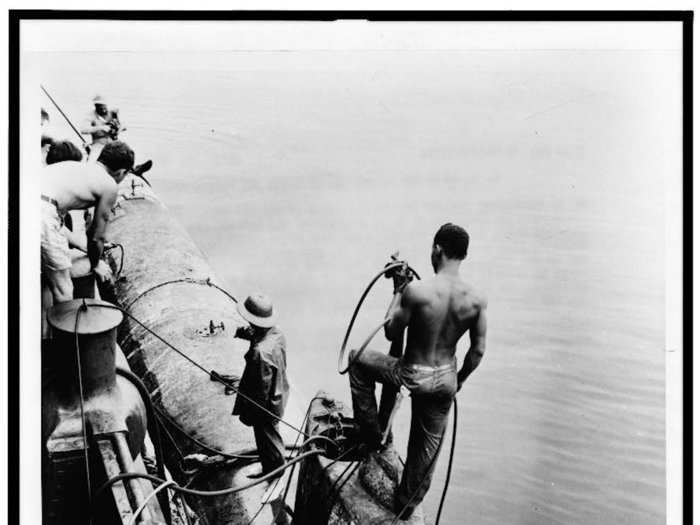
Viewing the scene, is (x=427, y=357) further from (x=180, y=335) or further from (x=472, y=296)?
(x=180, y=335)

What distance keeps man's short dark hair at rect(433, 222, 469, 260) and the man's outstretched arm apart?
0.34m

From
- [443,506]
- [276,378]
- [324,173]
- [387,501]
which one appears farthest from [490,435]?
[324,173]

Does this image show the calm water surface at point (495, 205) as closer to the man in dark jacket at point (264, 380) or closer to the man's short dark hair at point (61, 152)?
the man in dark jacket at point (264, 380)

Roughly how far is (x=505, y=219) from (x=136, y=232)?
8.54 feet

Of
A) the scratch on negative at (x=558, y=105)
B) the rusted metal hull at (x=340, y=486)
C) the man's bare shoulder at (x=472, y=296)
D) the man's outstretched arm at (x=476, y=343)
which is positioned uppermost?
the scratch on negative at (x=558, y=105)

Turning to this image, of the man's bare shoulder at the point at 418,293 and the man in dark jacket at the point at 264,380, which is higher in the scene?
the man's bare shoulder at the point at 418,293

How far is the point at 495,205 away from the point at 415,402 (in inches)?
59.2

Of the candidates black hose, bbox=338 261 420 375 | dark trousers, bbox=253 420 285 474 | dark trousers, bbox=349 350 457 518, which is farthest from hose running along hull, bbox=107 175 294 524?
dark trousers, bbox=349 350 457 518

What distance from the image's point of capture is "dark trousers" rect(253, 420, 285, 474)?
21.9 ft

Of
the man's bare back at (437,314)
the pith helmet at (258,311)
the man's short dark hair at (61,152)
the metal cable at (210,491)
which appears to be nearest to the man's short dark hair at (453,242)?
the man's bare back at (437,314)

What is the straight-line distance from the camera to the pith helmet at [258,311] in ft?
21.7

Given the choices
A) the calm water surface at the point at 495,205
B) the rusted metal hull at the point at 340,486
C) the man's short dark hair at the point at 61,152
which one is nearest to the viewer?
the rusted metal hull at the point at 340,486

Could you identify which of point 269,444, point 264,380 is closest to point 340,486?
point 269,444

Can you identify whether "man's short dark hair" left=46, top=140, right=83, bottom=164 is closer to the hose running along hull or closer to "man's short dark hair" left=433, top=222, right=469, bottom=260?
the hose running along hull
